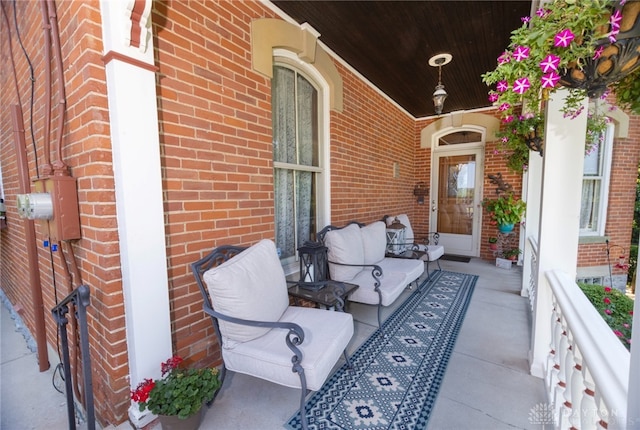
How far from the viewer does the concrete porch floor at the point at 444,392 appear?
1.53m

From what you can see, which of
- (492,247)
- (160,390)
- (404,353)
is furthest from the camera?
(492,247)

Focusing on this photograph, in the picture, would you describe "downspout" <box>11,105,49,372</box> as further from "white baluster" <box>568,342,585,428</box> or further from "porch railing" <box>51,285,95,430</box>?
"white baluster" <box>568,342,585,428</box>

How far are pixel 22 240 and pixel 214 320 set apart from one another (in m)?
2.55

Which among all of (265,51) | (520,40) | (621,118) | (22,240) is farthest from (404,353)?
(621,118)

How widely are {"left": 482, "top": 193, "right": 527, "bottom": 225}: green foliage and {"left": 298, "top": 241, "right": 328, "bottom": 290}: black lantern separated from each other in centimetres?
348

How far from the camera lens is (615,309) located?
2.73 metres

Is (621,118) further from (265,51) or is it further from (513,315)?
(265,51)

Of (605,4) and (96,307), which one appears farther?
(96,307)

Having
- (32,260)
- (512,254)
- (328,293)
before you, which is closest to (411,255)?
(328,293)

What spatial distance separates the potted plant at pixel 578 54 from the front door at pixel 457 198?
14.5 ft

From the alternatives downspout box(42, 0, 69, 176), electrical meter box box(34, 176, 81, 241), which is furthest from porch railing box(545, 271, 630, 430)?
downspout box(42, 0, 69, 176)

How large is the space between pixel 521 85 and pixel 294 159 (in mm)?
1939

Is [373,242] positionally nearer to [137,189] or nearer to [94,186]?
[137,189]

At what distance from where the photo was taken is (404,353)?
213cm
